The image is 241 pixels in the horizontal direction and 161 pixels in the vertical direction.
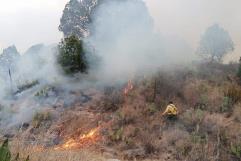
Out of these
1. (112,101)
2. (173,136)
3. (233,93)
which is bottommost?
(173,136)

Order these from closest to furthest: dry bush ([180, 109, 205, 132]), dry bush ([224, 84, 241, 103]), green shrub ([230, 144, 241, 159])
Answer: green shrub ([230, 144, 241, 159])
dry bush ([180, 109, 205, 132])
dry bush ([224, 84, 241, 103])

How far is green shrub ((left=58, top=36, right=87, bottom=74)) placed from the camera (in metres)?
25.3

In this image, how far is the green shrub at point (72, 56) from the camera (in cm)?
2528

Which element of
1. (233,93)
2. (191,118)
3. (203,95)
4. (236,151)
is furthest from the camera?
(203,95)

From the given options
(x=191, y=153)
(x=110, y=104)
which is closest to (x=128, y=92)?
(x=110, y=104)

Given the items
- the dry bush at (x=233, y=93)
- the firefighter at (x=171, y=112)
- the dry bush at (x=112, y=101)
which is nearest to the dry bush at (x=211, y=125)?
the firefighter at (x=171, y=112)

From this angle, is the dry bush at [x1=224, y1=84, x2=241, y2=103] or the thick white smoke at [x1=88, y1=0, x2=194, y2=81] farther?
the thick white smoke at [x1=88, y1=0, x2=194, y2=81]

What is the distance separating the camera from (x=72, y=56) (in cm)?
2536

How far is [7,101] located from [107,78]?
5875 millimetres

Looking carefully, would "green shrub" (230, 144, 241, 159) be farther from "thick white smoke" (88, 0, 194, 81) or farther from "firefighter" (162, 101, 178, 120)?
"thick white smoke" (88, 0, 194, 81)

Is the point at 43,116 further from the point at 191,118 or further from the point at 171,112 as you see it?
the point at 191,118

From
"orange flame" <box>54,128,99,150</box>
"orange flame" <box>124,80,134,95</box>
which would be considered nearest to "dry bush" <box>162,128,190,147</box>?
"orange flame" <box>54,128,99,150</box>

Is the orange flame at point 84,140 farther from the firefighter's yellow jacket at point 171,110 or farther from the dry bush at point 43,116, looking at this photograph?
the firefighter's yellow jacket at point 171,110

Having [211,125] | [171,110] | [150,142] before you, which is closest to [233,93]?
[211,125]
